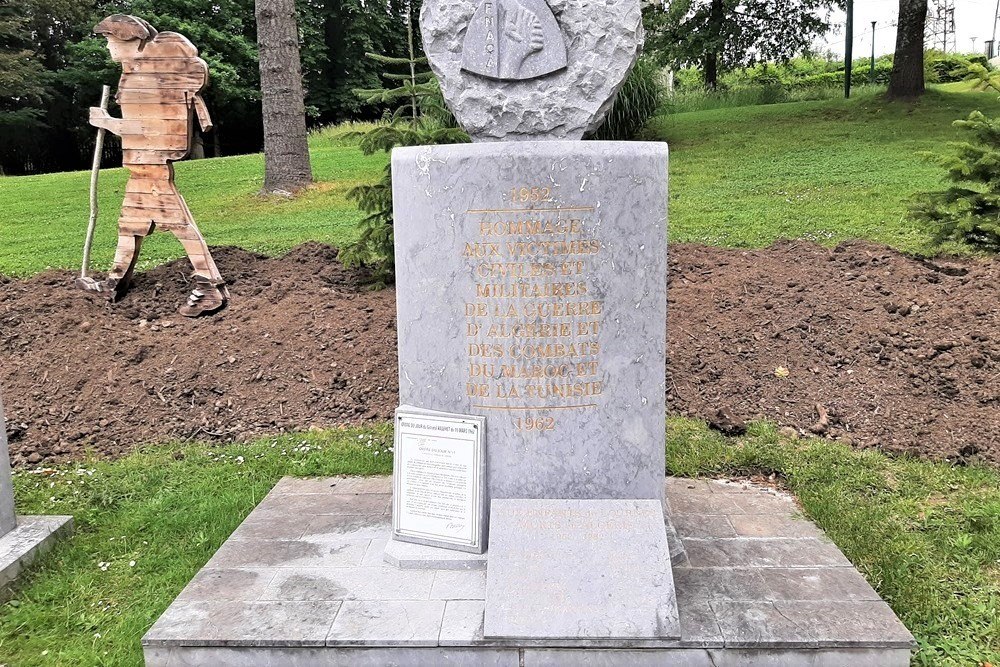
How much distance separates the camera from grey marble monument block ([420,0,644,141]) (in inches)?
117

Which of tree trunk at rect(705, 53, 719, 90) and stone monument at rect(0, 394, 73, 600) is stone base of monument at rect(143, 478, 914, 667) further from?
tree trunk at rect(705, 53, 719, 90)

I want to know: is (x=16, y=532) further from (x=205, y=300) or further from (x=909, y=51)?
(x=909, y=51)

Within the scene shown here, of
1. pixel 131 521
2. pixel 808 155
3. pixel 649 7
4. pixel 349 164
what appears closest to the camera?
pixel 131 521

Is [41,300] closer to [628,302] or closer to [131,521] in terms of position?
[131,521]

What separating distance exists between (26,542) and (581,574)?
257 centimetres

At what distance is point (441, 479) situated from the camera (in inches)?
124

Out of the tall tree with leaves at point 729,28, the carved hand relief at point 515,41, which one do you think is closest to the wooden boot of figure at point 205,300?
the carved hand relief at point 515,41

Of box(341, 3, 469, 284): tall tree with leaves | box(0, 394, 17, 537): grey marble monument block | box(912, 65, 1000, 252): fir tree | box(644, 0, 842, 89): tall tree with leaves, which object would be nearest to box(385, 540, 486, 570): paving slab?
box(0, 394, 17, 537): grey marble monument block

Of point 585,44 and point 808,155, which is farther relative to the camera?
point 808,155

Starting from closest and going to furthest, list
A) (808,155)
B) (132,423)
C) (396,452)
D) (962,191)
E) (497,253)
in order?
(497,253)
(396,452)
(132,423)
(962,191)
(808,155)

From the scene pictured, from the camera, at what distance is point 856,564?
3.27 m

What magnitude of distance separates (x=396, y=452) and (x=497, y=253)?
940 mm

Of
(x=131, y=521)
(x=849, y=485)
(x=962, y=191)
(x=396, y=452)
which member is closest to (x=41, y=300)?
(x=131, y=521)

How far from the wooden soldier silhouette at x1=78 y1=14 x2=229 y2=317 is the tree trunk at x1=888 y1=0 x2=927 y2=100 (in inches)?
502
